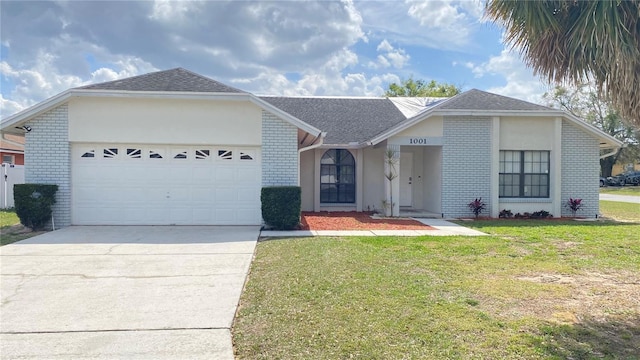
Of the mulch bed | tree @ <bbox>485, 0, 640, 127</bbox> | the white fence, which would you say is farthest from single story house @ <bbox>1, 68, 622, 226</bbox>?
tree @ <bbox>485, 0, 640, 127</bbox>

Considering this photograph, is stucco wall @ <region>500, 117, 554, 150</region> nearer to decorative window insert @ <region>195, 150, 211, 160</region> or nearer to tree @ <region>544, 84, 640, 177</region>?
decorative window insert @ <region>195, 150, 211, 160</region>

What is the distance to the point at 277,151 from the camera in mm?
12094

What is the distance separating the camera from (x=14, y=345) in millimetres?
4156

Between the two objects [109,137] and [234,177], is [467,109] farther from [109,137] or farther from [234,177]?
[109,137]

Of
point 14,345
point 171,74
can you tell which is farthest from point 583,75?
point 171,74

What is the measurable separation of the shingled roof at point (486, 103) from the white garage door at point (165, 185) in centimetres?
724

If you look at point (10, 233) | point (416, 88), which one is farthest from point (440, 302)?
point (416, 88)

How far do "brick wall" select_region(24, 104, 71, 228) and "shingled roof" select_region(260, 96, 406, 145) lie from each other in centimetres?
874

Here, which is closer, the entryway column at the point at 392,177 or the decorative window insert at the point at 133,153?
the decorative window insert at the point at 133,153

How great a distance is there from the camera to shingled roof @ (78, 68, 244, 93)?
38.4 ft

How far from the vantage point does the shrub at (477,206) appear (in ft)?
46.7

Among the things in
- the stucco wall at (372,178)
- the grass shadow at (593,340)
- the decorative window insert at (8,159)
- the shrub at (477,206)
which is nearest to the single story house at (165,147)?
the shrub at (477,206)

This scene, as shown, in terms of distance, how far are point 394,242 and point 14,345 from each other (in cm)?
719

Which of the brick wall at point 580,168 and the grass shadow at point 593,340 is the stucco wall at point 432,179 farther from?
the grass shadow at point 593,340
